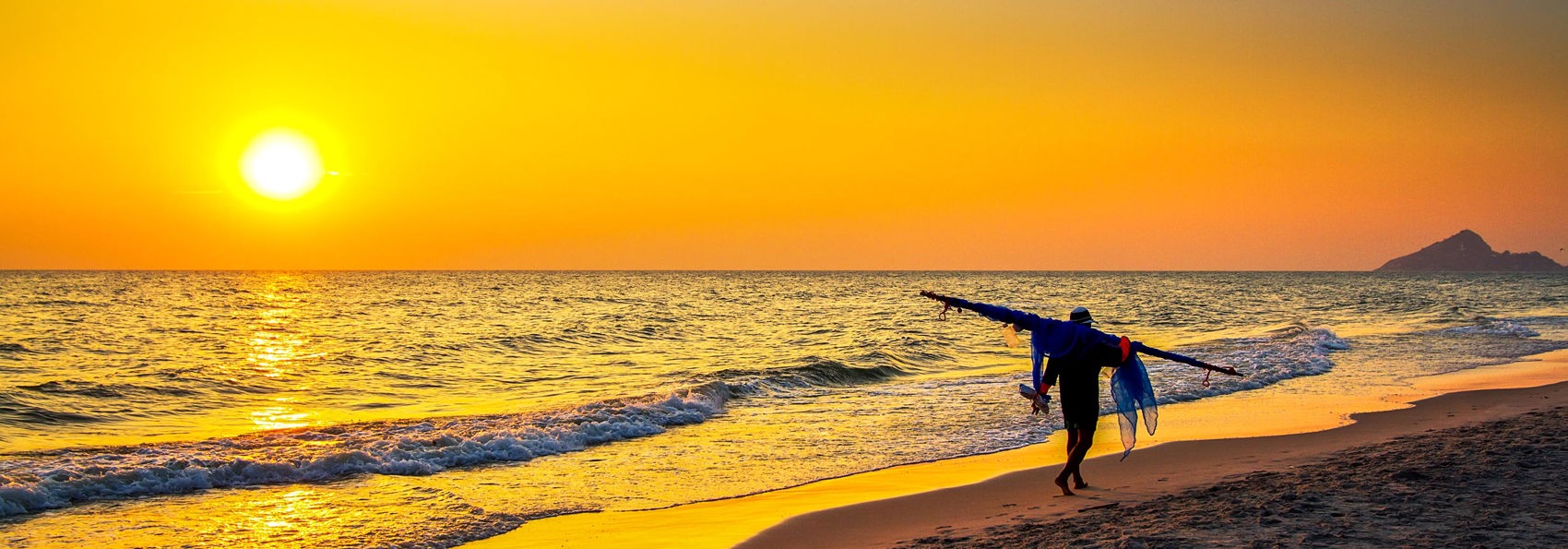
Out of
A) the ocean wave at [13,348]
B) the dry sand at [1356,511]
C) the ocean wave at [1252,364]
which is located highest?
the dry sand at [1356,511]

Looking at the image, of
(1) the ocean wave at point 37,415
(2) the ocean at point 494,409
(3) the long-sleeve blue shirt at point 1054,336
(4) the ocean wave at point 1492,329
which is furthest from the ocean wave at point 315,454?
(4) the ocean wave at point 1492,329

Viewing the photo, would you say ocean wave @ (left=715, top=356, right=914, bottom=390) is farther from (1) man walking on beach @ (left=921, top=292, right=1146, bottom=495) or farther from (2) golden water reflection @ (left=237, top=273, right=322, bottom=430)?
(1) man walking on beach @ (left=921, top=292, right=1146, bottom=495)

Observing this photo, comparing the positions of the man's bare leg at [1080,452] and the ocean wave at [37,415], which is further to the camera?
the ocean wave at [37,415]

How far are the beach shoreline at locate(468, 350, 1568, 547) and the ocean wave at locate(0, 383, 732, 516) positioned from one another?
3766 millimetres

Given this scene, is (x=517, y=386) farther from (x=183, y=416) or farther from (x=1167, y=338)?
(x=1167, y=338)

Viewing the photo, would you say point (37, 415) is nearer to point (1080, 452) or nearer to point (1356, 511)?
point (1080, 452)

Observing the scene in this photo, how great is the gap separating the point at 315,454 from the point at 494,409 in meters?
5.45

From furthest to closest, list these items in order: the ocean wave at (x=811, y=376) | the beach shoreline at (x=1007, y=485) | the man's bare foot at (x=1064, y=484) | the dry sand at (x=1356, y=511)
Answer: the ocean wave at (x=811, y=376)
the man's bare foot at (x=1064, y=484)
the beach shoreline at (x=1007, y=485)
the dry sand at (x=1356, y=511)

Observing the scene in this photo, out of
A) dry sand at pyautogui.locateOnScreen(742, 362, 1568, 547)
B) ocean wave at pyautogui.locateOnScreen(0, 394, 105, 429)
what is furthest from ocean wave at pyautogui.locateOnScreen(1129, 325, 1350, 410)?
ocean wave at pyautogui.locateOnScreen(0, 394, 105, 429)

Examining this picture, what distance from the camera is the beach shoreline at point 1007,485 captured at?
8.72 meters

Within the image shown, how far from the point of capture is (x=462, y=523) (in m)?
9.26

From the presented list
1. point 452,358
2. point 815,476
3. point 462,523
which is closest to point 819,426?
point 815,476

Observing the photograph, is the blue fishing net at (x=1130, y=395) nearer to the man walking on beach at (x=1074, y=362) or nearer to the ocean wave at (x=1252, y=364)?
the man walking on beach at (x=1074, y=362)

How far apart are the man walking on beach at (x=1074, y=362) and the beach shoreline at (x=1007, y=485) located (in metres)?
0.58
